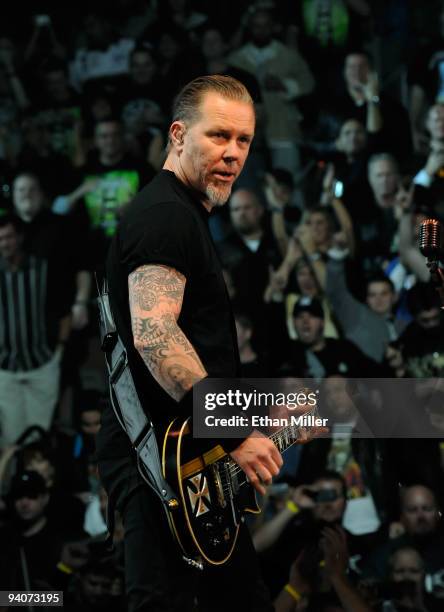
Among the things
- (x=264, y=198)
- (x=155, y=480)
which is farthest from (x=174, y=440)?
(x=264, y=198)

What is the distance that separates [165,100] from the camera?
17.1 feet

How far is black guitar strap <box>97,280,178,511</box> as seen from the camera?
2121mm

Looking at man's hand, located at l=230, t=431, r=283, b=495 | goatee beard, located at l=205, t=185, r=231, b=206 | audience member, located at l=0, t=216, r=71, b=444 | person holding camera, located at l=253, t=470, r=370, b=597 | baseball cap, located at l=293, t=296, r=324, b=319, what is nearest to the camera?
man's hand, located at l=230, t=431, r=283, b=495

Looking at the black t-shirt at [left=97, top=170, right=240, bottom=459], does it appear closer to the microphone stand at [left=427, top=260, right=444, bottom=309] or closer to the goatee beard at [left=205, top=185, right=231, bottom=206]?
the goatee beard at [left=205, top=185, right=231, bottom=206]

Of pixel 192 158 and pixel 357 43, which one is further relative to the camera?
pixel 357 43

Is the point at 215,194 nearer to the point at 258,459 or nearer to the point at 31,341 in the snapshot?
the point at 258,459

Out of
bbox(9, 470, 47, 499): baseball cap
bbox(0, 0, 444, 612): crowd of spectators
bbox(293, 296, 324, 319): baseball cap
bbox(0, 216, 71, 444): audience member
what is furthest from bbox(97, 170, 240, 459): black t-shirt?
bbox(0, 216, 71, 444): audience member

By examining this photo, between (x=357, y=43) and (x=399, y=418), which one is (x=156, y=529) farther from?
(x=357, y=43)

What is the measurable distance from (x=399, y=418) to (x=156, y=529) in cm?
210

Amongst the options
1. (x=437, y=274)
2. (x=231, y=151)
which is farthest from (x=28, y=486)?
(x=437, y=274)

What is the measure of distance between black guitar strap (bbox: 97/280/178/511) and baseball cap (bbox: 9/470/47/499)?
273cm

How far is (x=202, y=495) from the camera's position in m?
2.15

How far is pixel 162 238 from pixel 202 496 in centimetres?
56

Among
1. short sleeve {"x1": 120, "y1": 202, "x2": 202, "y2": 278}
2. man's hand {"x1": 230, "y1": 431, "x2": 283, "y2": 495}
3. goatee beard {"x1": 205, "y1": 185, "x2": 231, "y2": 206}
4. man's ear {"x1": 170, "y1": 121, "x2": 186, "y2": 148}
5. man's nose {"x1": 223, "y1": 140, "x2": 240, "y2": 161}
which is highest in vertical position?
man's ear {"x1": 170, "y1": 121, "x2": 186, "y2": 148}
